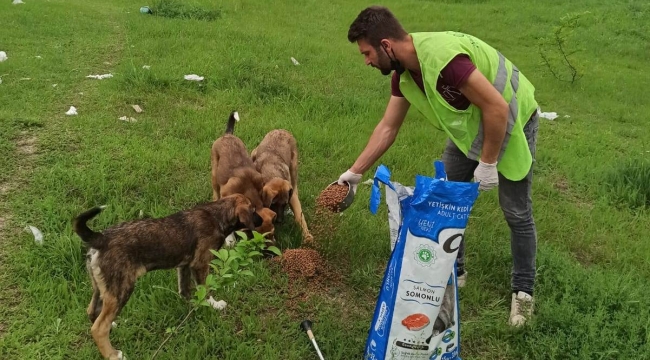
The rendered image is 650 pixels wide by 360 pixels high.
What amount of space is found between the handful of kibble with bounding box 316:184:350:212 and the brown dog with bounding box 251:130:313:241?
62 centimetres

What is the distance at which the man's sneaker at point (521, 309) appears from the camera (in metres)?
4.01

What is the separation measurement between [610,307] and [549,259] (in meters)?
0.60

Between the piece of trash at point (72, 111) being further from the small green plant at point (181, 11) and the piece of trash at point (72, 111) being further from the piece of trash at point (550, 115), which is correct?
the piece of trash at point (550, 115)

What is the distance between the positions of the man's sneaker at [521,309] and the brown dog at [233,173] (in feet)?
7.09

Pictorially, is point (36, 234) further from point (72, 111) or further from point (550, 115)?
point (550, 115)

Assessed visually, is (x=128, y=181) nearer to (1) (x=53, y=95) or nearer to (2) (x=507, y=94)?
(1) (x=53, y=95)

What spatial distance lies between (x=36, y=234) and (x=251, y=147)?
2.62 m

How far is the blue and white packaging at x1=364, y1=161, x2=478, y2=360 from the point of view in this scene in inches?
121

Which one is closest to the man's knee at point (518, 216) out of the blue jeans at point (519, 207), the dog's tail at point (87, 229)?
the blue jeans at point (519, 207)

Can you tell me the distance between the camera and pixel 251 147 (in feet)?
21.1

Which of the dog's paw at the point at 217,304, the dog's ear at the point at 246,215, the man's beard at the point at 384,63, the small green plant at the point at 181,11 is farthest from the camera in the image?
the small green plant at the point at 181,11

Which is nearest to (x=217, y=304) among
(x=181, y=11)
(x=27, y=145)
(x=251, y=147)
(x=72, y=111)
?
(x=251, y=147)

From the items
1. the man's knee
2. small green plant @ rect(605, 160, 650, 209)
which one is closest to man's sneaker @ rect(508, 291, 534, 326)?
the man's knee

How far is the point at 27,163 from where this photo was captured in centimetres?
554
